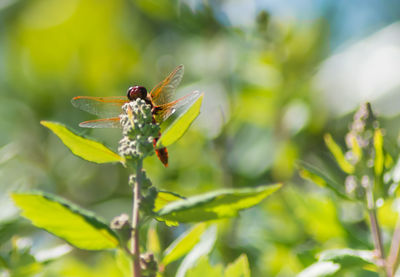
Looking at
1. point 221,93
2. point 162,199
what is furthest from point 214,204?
point 221,93

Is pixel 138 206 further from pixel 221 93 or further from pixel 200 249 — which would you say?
pixel 221 93

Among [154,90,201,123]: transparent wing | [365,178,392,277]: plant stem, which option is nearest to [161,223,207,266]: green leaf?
[154,90,201,123]: transparent wing

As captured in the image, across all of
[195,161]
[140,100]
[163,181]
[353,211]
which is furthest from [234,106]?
[140,100]

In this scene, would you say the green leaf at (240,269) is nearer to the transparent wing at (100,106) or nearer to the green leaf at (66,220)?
the green leaf at (66,220)

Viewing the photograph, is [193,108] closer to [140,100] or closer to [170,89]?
[140,100]

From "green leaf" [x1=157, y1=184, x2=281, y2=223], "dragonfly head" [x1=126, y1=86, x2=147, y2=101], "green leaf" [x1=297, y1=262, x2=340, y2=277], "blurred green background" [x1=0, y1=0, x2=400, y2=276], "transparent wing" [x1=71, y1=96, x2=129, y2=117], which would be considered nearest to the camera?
"green leaf" [x1=157, y1=184, x2=281, y2=223]

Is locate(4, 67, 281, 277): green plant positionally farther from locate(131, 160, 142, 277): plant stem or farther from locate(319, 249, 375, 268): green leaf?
locate(319, 249, 375, 268): green leaf
